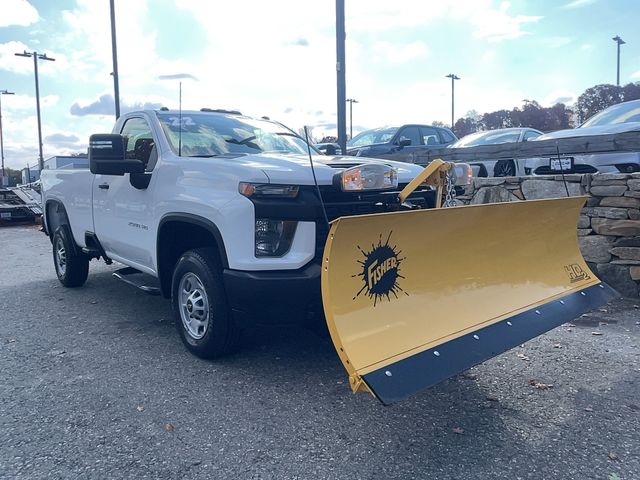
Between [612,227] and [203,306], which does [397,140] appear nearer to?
[612,227]

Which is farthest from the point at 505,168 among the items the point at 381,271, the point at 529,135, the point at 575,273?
the point at 381,271

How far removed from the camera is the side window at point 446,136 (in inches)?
585

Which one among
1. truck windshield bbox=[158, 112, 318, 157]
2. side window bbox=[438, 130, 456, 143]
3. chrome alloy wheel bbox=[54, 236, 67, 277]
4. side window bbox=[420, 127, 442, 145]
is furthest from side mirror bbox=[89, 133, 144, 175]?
side window bbox=[438, 130, 456, 143]

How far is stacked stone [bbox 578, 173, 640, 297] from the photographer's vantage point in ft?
20.3

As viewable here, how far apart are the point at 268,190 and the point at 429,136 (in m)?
11.4

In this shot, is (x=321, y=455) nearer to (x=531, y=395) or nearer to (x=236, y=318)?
(x=236, y=318)

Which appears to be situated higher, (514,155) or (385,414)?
(514,155)

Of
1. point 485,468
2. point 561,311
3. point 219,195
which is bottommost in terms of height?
point 485,468

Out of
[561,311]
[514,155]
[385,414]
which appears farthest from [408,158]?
[385,414]

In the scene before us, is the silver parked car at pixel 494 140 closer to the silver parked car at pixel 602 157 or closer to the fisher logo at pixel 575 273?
the silver parked car at pixel 602 157

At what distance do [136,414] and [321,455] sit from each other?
1.24m

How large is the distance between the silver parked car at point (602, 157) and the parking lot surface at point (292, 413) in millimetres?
3091

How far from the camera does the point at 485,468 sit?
284cm

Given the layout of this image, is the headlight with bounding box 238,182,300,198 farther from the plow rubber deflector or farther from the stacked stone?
the stacked stone
